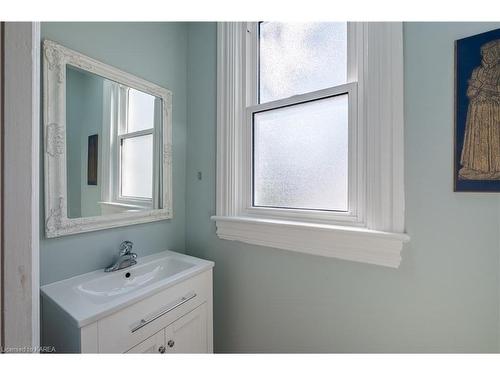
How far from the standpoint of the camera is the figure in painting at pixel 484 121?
2.26 ft

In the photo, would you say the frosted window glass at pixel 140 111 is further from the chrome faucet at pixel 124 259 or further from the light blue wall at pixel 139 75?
the chrome faucet at pixel 124 259

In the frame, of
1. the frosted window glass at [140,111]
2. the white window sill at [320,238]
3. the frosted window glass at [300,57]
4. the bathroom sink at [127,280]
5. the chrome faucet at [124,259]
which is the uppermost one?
the frosted window glass at [300,57]

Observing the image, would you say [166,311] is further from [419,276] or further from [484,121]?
[484,121]

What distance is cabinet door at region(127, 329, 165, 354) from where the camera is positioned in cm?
85

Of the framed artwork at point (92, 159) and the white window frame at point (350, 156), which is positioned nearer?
the white window frame at point (350, 156)

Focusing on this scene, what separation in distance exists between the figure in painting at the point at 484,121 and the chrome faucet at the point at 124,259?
142 centimetres

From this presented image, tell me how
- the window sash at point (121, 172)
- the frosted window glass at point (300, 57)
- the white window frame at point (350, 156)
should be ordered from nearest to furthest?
the white window frame at point (350, 156), the frosted window glass at point (300, 57), the window sash at point (121, 172)

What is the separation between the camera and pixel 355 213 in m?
0.99

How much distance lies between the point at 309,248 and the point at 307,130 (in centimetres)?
59

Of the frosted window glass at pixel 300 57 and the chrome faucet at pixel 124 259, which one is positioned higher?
the frosted window glass at pixel 300 57

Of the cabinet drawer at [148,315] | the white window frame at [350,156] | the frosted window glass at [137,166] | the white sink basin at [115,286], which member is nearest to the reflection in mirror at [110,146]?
the frosted window glass at [137,166]

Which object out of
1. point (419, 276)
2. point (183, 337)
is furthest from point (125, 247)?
point (419, 276)

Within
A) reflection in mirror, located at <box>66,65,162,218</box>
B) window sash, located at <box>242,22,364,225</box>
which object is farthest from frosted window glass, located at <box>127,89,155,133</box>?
window sash, located at <box>242,22,364,225</box>
